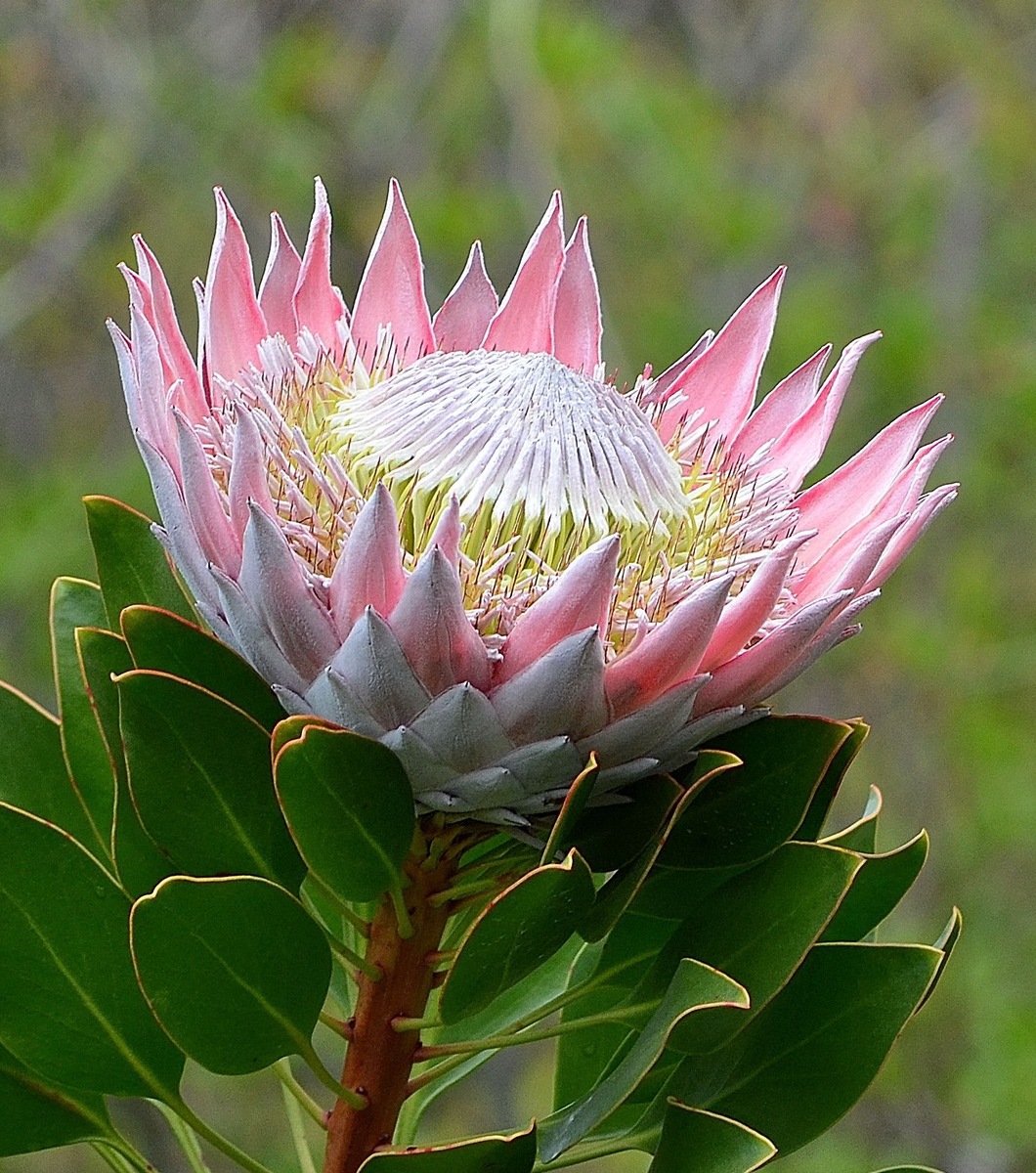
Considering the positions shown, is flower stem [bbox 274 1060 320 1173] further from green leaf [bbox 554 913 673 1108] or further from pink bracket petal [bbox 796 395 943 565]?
pink bracket petal [bbox 796 395 943 565]

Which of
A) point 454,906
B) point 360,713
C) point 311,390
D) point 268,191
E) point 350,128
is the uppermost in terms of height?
point 350,128

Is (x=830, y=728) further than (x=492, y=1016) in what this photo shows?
No

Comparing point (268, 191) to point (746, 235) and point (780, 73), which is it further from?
point (780, 73)

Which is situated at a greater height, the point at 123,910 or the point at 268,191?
the point at 268,191

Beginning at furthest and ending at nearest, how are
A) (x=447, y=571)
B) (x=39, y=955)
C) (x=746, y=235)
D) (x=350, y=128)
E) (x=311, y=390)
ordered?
(x=350, y=128) → (x=746, y=235) → (x=311, y=390) → (x=39, y=955) → (x=447, y=571)

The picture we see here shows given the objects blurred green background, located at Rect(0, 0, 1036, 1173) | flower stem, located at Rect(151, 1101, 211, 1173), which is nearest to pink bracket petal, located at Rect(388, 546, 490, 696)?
flower stem, located at Rect(151, 1101, 211, 1173)

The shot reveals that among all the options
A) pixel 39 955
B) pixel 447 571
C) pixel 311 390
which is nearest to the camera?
pixel 447 571

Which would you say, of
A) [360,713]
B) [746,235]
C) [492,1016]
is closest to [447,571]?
[360,713]
